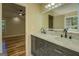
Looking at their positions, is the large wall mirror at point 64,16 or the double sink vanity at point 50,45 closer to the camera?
the double sink vanity at point 50,45

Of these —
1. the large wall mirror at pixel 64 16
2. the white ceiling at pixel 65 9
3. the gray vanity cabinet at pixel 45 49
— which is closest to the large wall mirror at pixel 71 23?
the large wall mirror at pixel 64 16

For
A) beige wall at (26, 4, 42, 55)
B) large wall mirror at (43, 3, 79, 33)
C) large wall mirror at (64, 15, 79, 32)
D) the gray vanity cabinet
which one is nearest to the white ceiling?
large wall mirror at (43, 3, 79, 33)

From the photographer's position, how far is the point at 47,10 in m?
2.11

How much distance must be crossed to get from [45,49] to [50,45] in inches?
5.1

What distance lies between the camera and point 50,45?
2.03 meters

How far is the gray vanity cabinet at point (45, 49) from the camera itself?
1.75 metres

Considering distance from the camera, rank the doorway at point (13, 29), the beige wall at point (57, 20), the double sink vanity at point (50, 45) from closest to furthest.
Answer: the double sink vanity at point (50, 45) → the doorway at point (13, 29) → the beige wall at point (57, 20)

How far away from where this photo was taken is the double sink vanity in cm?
173

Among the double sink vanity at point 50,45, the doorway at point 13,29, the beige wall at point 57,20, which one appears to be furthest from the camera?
the beige wall at point 57,20

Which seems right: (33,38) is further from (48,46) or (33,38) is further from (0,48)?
(0,48)

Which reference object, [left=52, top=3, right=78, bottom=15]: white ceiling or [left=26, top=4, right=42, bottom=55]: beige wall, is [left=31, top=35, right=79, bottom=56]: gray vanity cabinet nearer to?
[left=26, top=4, right=42, bottom=55]: beige wall

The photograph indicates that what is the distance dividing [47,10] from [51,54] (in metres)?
0.77

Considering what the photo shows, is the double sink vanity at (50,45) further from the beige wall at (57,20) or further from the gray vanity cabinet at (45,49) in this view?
the beige wall at (57,20)

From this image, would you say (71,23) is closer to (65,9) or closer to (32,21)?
(65,9)
